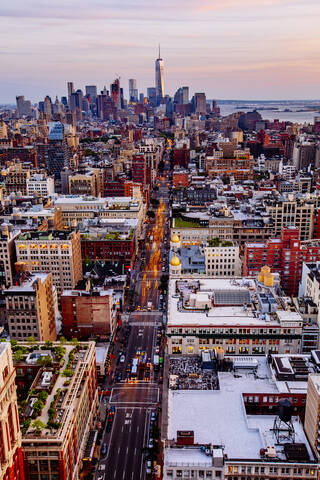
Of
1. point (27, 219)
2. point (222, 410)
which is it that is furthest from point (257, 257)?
point (27, 219)

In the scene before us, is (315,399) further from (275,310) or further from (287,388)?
(275,310)

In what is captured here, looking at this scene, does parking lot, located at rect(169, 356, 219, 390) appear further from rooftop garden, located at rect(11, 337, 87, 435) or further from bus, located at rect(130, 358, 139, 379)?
rooftop garden, located at rect(11, 337, 87, 435)

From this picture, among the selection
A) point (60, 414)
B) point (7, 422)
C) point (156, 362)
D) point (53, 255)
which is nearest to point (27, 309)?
point (156, 362)

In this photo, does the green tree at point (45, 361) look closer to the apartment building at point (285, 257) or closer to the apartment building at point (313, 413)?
the apartment building at point (313, 413)

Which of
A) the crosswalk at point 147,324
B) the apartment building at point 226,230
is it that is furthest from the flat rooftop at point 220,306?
the apartment building at point 226,230

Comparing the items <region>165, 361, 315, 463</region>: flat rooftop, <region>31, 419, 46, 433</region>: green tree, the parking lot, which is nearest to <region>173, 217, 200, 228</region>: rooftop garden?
the parking lot

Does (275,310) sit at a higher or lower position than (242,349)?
higher

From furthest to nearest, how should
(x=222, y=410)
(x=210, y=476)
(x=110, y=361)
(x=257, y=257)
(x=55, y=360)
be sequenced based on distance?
1. (x=257, y=257)
2. (x=110, y=361)
3. (x=55, y=360)
4. (x=222, y=410)
5. (x=210, y=476)
